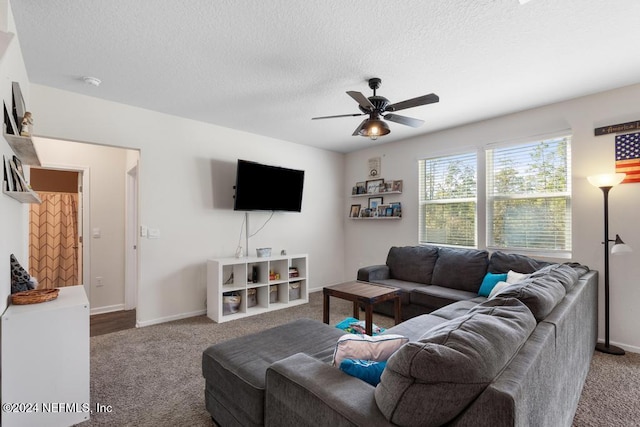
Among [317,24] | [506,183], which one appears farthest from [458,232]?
[317,24]

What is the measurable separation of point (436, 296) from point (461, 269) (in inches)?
22.4

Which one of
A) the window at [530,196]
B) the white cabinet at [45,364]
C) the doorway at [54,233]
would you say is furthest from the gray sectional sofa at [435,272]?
the doorway at [54,233]

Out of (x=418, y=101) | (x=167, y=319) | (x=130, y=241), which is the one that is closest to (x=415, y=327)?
(x=418, y=101)

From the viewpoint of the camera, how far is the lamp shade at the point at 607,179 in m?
2.81

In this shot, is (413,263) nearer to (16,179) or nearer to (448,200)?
(448,200)

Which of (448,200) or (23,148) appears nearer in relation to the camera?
(23,148)

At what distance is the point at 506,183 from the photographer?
3.80 metres

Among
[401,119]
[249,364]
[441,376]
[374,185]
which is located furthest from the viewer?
[374,185]

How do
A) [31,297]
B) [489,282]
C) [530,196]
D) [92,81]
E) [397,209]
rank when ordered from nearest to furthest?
[31,297]
[92,81]
[489,282]
[530,196]
[397,209]

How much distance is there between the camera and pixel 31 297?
74.7 inches

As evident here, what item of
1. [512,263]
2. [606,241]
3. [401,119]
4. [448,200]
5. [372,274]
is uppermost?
[401,119]

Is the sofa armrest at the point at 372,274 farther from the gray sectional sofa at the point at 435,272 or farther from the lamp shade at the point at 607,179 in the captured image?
the lamp shade at the point at 607,179

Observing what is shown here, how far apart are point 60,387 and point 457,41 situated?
11.2 ft

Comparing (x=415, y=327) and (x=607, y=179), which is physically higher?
A: (x=607, y=179)
